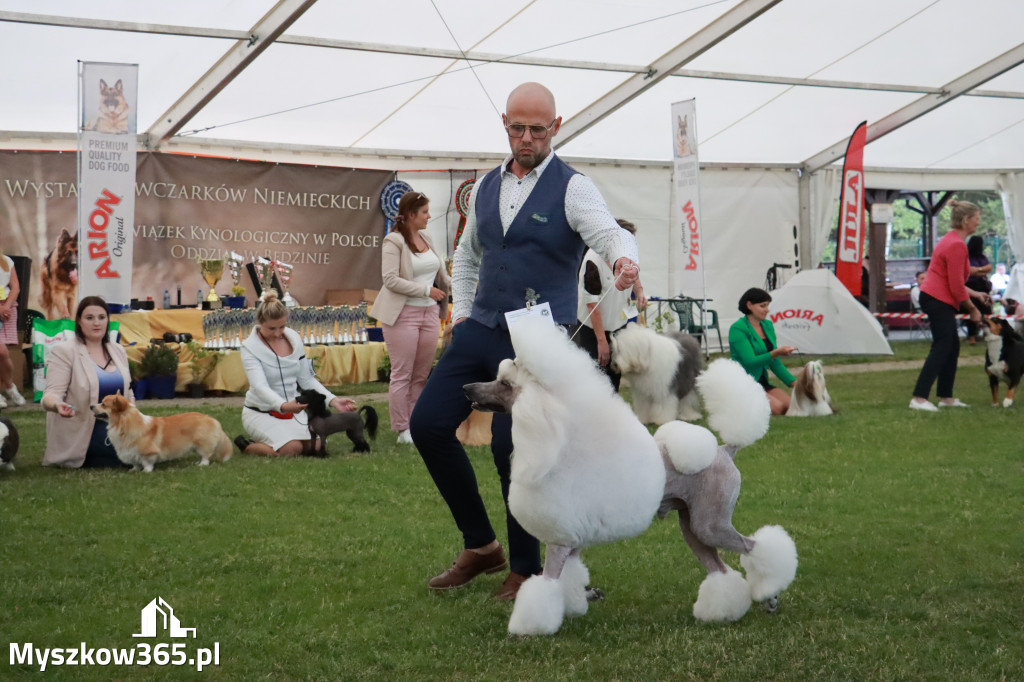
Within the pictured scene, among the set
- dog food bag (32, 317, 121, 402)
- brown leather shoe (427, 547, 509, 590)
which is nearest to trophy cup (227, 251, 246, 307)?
dog food bag (32, 317, 121, 402)

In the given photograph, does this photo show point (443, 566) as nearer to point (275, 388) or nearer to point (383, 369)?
point (275, 388)

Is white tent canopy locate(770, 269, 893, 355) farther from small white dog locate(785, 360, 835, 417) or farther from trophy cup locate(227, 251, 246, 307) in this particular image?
trophy cup locate(227, 251, 246, 307)

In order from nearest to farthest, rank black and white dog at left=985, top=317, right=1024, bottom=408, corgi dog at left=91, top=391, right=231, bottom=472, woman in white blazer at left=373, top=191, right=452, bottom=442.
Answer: corgi dog at left=91, top=391, right=231, bottom=472, woman in white blazer at left=373, top=191, right=452, bottom=442, black and white dog at left=985, top=317, right=1024, bottom=408

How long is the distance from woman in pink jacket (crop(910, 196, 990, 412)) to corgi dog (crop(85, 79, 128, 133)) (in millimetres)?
7184

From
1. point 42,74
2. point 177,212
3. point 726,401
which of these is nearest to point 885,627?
point 726,401

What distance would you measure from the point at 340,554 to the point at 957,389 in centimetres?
818

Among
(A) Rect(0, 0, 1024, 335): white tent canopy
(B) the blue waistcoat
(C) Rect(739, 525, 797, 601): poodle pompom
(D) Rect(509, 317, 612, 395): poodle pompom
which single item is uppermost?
(A) Rect(0, 0, 1024, 335): white tent canopy

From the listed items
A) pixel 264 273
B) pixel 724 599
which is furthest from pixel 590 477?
pixel 264 273

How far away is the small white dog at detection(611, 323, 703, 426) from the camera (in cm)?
834

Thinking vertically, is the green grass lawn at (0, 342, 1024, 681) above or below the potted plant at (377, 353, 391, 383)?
below

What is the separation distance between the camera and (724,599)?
350 centimetres

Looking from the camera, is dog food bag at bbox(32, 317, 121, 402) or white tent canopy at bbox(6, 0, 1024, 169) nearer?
dog food bag at bbox(32, 317, 121, 402)

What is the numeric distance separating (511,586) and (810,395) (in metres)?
5.77

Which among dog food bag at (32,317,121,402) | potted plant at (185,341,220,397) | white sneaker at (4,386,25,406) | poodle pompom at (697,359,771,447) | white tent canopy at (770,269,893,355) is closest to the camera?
poodle pompom at (697,359,771,447)
